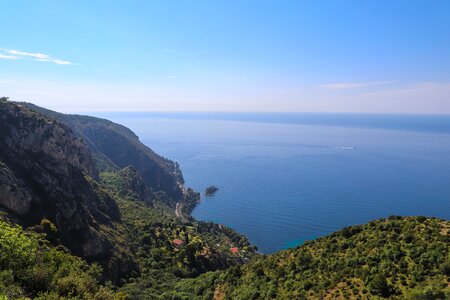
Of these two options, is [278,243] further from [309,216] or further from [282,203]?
[282,203]

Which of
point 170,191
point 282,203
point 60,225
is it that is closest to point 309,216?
point 282,203

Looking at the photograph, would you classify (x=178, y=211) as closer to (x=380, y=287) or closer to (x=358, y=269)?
(x=358, y=269)

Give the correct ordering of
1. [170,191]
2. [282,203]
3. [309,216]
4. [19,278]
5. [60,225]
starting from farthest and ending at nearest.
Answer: [170,191]
[282,203]
[309,216]
[60,225]
[19,278]

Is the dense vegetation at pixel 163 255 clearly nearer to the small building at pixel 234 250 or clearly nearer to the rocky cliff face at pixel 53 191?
the small building at pixel 234 250

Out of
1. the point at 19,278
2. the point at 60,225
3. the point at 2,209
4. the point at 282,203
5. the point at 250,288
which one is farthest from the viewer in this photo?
the point at 282,203

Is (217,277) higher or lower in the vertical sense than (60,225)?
lower

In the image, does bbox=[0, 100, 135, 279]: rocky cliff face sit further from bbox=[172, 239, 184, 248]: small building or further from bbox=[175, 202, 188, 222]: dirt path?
bbox=[175, 202, 188, 222]: dirt path

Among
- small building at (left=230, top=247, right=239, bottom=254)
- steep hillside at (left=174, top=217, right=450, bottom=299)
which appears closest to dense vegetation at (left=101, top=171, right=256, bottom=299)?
small building at (left=230, top=247, right=239, bottom=254)
